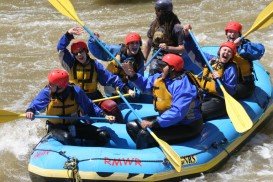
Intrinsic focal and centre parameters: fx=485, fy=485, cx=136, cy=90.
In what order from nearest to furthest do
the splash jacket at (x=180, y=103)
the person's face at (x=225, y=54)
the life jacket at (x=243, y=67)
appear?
1. the splash jacket at (x=180, y=103)
2. the person's face at (x=225, y=54)
3. the life jacket at (x=243, y=67)

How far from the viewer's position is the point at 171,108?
4.47 m

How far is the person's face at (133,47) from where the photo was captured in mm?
5214

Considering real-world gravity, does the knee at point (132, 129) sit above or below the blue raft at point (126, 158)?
above

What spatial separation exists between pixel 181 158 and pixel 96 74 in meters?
1.29

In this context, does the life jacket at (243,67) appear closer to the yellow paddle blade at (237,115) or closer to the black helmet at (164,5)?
the yellow paddle blade at (237,115)

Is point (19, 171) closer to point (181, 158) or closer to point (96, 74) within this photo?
point (96, 74)

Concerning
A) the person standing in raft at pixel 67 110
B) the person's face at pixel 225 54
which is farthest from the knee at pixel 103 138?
the person's face at pixel 225 54

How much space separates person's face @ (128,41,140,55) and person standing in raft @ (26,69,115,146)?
816mm

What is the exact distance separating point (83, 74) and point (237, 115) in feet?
5.29

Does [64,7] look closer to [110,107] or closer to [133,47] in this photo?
[133,47]

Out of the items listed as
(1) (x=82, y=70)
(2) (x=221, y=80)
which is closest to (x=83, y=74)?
(1) (x=82, y=70)

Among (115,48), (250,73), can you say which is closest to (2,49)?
(115,48)

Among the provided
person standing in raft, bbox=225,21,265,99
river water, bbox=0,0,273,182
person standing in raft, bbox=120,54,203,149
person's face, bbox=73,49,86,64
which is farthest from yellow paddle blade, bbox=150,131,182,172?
person standing in raft, bbox=225,21,265,99

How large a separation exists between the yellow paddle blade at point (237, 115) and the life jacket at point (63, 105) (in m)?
1.52
